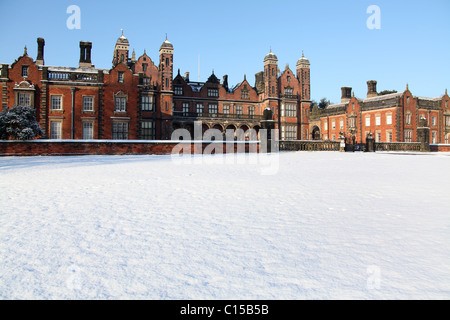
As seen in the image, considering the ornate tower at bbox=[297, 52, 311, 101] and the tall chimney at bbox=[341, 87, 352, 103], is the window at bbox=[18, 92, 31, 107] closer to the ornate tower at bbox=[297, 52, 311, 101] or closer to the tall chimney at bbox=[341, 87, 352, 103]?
the ornate tower at bbox=[297, 52, 311, 101]

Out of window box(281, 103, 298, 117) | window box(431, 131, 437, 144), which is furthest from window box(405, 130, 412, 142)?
window box(281, 103, 298, 117)

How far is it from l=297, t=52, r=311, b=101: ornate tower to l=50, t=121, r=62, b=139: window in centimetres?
3326

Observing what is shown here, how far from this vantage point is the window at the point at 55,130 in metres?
29.0

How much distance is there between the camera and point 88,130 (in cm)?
2978

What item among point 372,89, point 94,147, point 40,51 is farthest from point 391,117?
point 40,51

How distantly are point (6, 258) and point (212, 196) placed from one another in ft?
11.4

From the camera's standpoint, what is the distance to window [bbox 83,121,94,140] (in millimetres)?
29656

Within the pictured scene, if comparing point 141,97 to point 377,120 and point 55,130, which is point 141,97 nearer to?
point 55,130

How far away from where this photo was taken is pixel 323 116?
52.3m

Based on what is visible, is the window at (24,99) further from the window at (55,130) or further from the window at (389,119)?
the window at (389,119)

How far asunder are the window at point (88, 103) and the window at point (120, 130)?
2595 millimetres

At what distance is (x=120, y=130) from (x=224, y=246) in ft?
98.0

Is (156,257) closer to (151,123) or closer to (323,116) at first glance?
(151,123)
